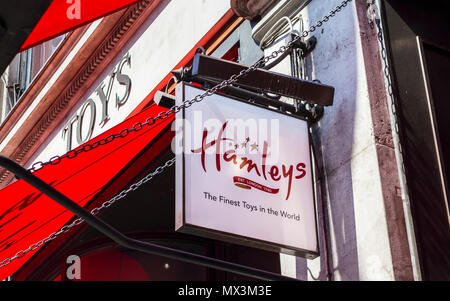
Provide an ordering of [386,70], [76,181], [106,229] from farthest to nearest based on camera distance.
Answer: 1. [76,181]
2. [386,70]
3. [106,229]

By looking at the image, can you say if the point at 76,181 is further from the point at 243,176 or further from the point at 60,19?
the point at 243,176

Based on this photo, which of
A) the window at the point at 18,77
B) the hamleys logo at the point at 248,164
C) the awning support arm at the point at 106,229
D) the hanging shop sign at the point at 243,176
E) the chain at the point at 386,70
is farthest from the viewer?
the window at the point at 18,77

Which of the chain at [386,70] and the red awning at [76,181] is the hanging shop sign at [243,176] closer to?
the chain at [386,70]

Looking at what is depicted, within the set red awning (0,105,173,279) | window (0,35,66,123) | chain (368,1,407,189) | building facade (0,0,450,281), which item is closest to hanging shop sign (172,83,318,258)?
building facade (0,0,450,281)

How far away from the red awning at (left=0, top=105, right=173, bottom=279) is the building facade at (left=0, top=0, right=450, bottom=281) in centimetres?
3

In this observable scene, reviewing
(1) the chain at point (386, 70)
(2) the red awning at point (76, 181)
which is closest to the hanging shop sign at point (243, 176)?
(1) the chain at point (386, 70)

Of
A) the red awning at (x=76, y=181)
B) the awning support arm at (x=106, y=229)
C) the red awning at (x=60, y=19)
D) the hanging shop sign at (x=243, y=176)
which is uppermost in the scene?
the red awning at (x=60, y=19)

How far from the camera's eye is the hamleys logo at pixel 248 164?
15.0ft

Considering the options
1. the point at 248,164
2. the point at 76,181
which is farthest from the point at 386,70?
the point at 76,181

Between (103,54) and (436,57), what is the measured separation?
5.03m

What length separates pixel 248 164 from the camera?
4.68 metres

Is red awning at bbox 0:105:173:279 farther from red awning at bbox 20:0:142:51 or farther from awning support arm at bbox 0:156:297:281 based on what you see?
awning support arm at bbox 0:156:297:281

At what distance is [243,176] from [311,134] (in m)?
0.93
